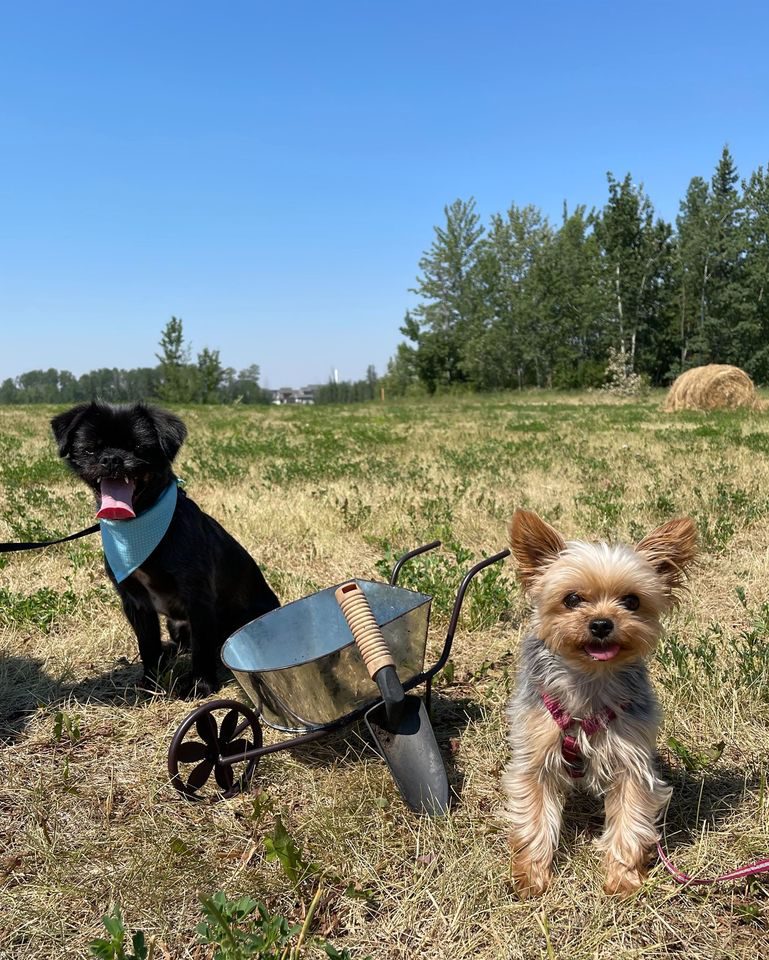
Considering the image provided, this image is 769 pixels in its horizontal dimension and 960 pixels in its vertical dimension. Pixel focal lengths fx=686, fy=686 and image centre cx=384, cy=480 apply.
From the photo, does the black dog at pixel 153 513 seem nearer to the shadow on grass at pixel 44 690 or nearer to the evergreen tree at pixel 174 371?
the shadow on grass at pixel 44 690

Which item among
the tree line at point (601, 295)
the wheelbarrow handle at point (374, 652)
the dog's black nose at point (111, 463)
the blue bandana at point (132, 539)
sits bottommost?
the wheelbarrow handle at point (374, 652)

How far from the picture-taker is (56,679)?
3969 millimetres

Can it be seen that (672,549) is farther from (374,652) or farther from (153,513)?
(153,513)

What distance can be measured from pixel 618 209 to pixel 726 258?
381 inches

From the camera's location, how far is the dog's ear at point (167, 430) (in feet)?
12.2

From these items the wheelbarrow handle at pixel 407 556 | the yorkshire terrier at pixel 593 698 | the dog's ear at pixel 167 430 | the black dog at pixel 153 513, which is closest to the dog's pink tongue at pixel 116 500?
the black dog at pixel 153 513

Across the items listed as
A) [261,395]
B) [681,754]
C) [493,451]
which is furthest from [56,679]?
[261,395]

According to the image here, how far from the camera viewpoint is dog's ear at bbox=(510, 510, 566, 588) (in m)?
2.48

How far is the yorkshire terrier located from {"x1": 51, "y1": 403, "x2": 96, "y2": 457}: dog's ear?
248 cm

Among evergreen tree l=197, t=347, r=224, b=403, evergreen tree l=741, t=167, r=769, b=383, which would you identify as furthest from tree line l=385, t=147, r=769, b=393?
evergreen tree l=197, t=347, r=224, b=403

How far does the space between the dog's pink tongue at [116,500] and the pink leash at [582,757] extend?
226 cm

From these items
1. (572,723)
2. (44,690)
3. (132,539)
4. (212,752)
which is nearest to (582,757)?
(572,723)

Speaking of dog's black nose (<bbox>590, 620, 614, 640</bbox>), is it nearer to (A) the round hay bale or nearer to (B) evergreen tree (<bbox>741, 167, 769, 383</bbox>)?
(A) the round hay bale

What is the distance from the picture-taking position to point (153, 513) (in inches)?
142
